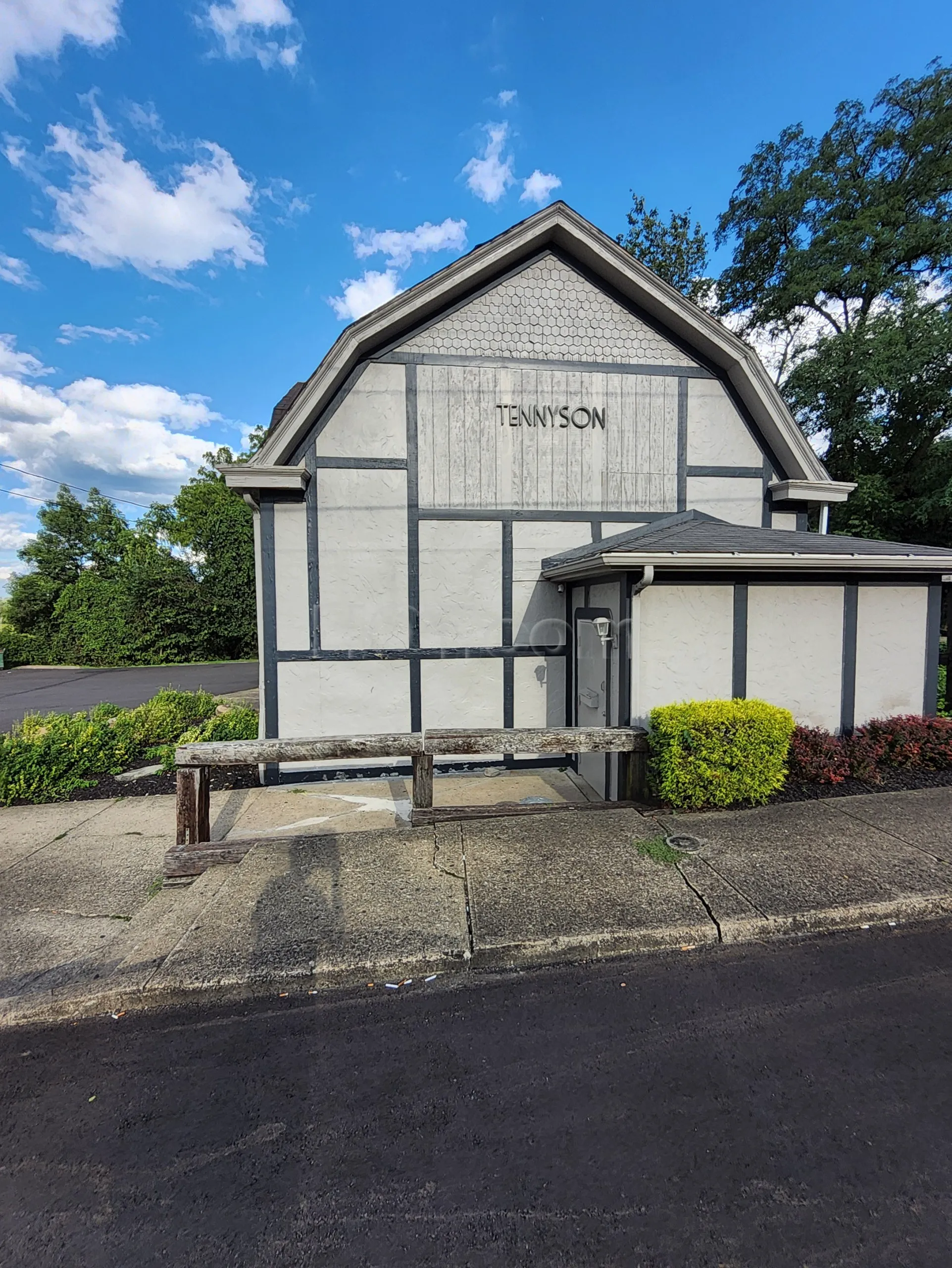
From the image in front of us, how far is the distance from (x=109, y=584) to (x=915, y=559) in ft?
80.4

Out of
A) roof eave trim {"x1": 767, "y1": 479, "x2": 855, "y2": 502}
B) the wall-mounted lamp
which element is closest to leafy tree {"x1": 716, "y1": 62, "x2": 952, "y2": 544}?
roof eave trim {"x1": 767, "y1": 479, "x2": 855, "y2": 502}

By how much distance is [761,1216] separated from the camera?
1893 mm

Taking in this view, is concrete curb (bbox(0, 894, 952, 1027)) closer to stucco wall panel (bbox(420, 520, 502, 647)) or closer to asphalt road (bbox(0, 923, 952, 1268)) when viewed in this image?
asphalt road (bbox(0, 923, 952, 1268))

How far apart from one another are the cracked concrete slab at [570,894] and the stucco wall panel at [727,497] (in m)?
4.40

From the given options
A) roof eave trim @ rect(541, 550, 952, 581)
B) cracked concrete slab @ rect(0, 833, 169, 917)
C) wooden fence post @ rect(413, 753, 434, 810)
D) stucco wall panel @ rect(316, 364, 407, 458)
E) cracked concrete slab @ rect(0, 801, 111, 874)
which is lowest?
cracked concrete slab @ rect(0, 801, 111, 874)

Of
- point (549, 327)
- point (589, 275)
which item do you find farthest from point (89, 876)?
point (589, 275)

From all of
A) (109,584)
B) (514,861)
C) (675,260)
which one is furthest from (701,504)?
(109,584)

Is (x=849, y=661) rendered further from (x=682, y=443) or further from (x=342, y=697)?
(x=342, y=697)

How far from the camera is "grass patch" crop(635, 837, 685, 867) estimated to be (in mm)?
4254

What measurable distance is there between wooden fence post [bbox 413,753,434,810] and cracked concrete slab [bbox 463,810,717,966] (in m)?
0.44

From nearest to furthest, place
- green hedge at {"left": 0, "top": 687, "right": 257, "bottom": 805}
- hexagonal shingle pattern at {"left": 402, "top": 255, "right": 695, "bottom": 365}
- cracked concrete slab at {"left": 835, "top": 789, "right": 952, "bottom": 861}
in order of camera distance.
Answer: cracked concrete slab at {"left": 835, "top": 789, "right": 952, "bottom": 861}, green hedge at {"left": 0, "top": 687, "right": 257, "bottom": 805}, hexagonal shingle pattern at {"left": 402, "top": 255, "right": 695, "bottom": 365}

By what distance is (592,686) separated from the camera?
6.50 m

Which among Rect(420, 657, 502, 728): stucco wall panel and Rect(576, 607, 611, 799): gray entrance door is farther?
Rect(420, 657, 502, 728): stucco wall panel

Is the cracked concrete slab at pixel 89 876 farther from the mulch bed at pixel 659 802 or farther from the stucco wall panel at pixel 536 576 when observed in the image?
the stucco wall panel at pixel 536 576
